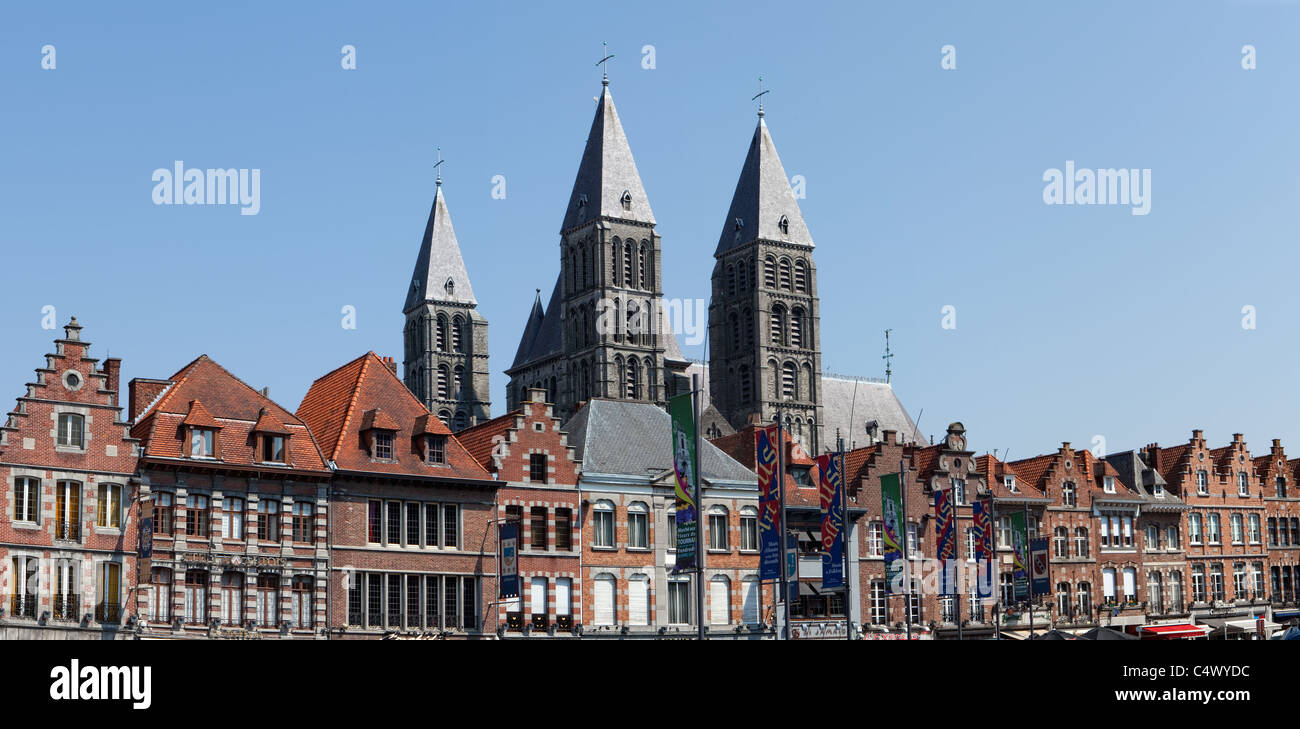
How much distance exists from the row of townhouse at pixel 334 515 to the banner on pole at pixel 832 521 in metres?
12.2

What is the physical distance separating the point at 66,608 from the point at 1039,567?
135 feet

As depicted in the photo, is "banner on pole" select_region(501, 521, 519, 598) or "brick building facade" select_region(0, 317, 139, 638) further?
"banner on pole" select_region(501, 521, 519, 598)

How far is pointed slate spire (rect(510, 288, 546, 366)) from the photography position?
16612 cm

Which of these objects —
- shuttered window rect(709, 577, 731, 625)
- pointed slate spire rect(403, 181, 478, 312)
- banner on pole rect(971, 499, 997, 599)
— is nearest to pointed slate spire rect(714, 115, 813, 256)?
pointed slate spire rect(403, 181, 478, 312)

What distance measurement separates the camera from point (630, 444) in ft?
230

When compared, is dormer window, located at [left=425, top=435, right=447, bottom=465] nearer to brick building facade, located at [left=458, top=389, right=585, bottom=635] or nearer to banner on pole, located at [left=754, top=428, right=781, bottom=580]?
brick building facade, located at [left=458, top=389, right=585, bottom=635]

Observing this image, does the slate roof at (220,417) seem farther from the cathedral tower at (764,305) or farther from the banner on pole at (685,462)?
the cathedral tower at (764,305)

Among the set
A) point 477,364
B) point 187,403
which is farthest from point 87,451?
point 477,364

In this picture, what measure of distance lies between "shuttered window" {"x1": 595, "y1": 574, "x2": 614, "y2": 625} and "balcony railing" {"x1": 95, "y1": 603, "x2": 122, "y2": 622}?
19595 millimetres

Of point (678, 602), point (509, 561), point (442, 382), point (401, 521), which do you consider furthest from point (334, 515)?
point (442, 382)

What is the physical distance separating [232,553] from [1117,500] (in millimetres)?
52392

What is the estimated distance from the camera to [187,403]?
59344 millimetres

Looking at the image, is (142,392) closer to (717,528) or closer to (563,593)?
(563,593)
